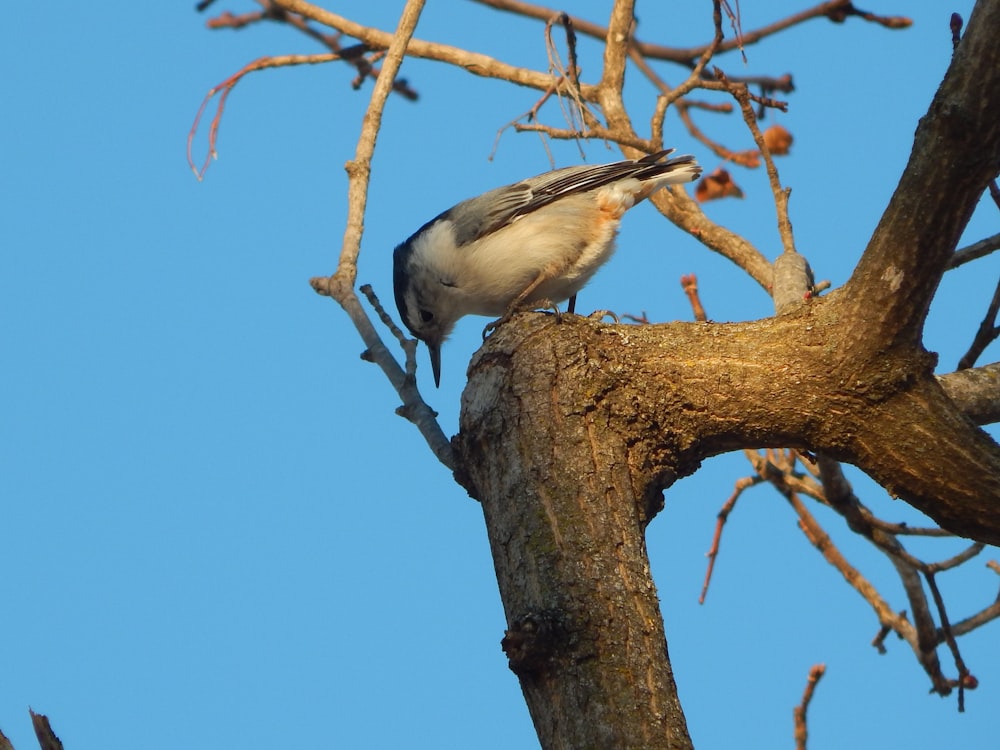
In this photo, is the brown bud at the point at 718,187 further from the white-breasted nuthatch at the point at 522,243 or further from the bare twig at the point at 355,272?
the bare twig at the point at 355,272

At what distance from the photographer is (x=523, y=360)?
2.83 meters

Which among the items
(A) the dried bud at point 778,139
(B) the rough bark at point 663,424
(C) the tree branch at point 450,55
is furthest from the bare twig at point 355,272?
(A) the dried bud at point 778,139

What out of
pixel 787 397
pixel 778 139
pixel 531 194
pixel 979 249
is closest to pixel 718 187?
pixel 778 139

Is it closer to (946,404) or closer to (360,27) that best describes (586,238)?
(360,27)

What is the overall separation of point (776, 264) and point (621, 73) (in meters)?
1.51

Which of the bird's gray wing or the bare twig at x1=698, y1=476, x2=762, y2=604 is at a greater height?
the bird's gray wing

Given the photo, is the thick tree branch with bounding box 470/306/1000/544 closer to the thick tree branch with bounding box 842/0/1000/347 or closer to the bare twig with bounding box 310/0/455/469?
the thick tree branch with bounding box 842/0/1000/347

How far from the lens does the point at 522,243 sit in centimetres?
486

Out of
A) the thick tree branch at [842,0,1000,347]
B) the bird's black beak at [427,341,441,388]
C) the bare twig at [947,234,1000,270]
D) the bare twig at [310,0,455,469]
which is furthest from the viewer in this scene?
the bird's black beak at [427,341,441,388]

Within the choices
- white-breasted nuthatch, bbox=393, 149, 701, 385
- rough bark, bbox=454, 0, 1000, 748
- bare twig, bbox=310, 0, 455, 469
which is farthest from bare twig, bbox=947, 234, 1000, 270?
bare twig, bbox=310, 0, 455, 469

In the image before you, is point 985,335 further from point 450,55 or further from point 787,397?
point 450,55

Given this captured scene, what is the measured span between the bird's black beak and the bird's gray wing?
576 mm

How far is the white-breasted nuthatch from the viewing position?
4.86 metres

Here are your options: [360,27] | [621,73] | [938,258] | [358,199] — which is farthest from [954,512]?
[360,27]
